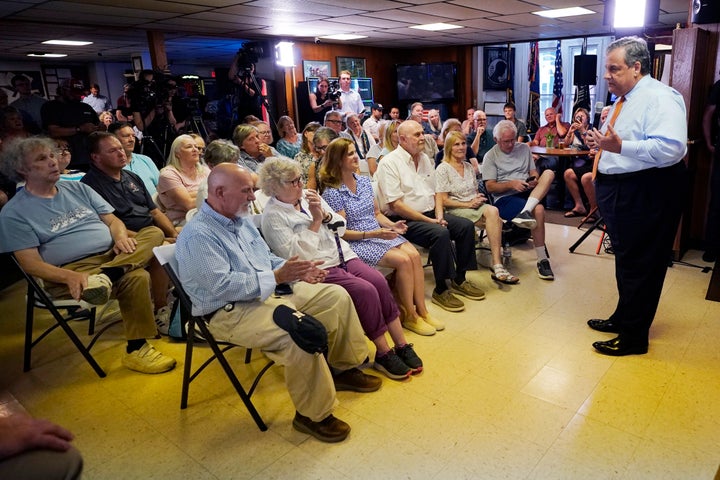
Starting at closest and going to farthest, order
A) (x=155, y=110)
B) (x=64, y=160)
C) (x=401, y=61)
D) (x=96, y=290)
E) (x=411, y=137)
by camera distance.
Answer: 1. (x=96, y=290)
2. (x=64, y=160)
3. (x=411, y=137)
4. (x=155, y=110)
5. (x=401, y=61)

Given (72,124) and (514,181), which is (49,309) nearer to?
(72,124)

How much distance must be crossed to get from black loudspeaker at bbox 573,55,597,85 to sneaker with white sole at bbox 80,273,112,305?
7.46 meters

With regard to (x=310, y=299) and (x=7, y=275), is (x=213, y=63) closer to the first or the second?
(x=7, y=275)

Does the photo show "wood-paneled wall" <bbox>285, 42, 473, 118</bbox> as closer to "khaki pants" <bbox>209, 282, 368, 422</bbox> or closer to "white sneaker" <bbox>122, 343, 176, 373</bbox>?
"white sneaker" <bbox>122, 343, 176, 373</bbox>

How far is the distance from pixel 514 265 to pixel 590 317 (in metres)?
1.04

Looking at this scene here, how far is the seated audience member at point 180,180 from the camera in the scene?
10.5 feet

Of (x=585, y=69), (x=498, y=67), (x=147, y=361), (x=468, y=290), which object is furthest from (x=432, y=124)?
(x=147, y=361)

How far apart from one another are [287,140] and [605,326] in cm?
337

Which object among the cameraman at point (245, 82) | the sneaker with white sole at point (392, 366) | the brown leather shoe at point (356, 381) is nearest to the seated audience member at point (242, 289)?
the brown leather shoe at point (356, 381)

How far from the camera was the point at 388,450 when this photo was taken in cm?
193

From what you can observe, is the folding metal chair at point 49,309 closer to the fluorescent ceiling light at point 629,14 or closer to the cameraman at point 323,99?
the fluorescent ceiling light at point 629,14

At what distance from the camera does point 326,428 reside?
6.56 ft

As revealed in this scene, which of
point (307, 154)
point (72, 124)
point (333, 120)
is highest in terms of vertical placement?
point (72, 124)

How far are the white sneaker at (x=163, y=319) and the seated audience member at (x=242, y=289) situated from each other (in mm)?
1083
